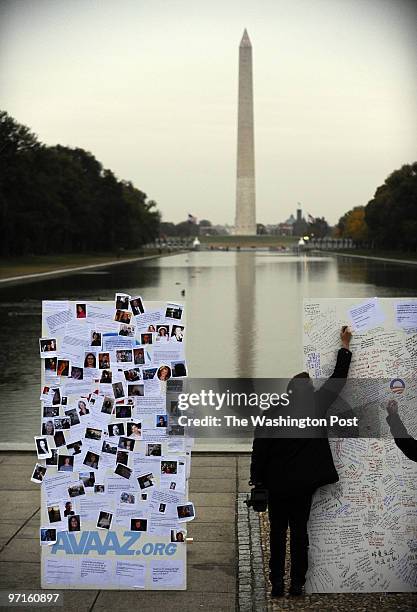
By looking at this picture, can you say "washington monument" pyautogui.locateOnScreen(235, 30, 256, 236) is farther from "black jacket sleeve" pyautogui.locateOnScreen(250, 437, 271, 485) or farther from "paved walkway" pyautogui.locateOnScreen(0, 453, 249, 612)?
"black jacket sleeve" pyautogui.locateOnScreen(250, 437, 271, 485)

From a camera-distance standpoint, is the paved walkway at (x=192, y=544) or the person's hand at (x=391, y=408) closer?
the person's hand at (x=391, y=408)

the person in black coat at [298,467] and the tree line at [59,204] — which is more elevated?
the tree line at [59,204]

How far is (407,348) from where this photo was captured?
5.05 metres

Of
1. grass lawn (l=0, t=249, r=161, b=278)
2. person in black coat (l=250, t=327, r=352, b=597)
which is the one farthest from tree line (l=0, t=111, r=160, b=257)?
person in black coat (l=250, t=327, r=352, b=597)

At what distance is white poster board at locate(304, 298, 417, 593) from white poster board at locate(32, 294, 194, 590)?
0.76 meters

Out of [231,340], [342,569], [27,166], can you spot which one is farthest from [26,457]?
[27,166]

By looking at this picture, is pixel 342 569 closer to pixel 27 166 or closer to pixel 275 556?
pixel 275 556

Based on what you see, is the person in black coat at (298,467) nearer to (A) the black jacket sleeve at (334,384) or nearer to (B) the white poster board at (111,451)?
(A) the black jacket sleeve at (334,384)

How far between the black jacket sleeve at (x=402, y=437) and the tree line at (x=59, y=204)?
1907 inches

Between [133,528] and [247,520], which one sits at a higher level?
[133,528]

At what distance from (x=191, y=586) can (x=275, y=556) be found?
54 centimetres

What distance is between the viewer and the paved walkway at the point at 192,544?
5199 mm

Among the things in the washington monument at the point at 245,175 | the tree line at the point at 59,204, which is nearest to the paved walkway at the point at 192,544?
the tree line at the point at 59,204

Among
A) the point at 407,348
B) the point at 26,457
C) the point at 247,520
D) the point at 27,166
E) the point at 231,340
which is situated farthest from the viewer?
the point at 27,166
